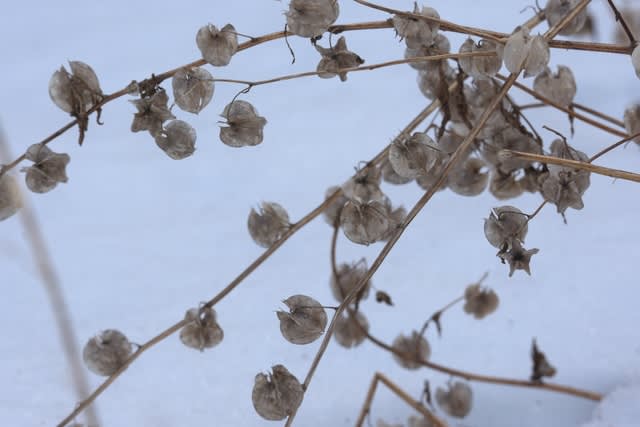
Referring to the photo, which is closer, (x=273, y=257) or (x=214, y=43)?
(x=214, y=43)

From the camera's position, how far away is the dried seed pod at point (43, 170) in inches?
16.3

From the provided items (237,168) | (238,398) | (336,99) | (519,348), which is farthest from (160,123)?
(336,99)

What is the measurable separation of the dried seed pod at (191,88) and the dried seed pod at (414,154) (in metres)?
→ 0.08

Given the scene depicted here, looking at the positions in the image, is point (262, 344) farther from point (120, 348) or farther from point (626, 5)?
point (626, 5)

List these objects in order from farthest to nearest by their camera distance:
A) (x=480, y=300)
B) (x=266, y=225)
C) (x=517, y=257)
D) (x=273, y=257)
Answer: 1. (x=273, y=257)
2. (x=480, y=300)
3. (x=266, y=225)
4. (x=517, y=257)

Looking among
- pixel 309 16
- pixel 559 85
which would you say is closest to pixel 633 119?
pixel 559 85

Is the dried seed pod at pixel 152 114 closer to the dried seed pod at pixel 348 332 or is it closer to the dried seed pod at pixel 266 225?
the dried seed pod at pixel 266 225

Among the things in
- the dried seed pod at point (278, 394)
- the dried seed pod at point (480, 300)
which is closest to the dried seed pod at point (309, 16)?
the dried seed pod at point (278, 394)

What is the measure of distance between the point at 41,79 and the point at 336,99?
12.4 inches

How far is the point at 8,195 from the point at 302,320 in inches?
5.5

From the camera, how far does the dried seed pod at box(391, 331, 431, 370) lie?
566 mm

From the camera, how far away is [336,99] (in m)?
0.98

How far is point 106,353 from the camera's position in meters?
0.45

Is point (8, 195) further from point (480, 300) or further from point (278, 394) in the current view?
point (480, 300)
